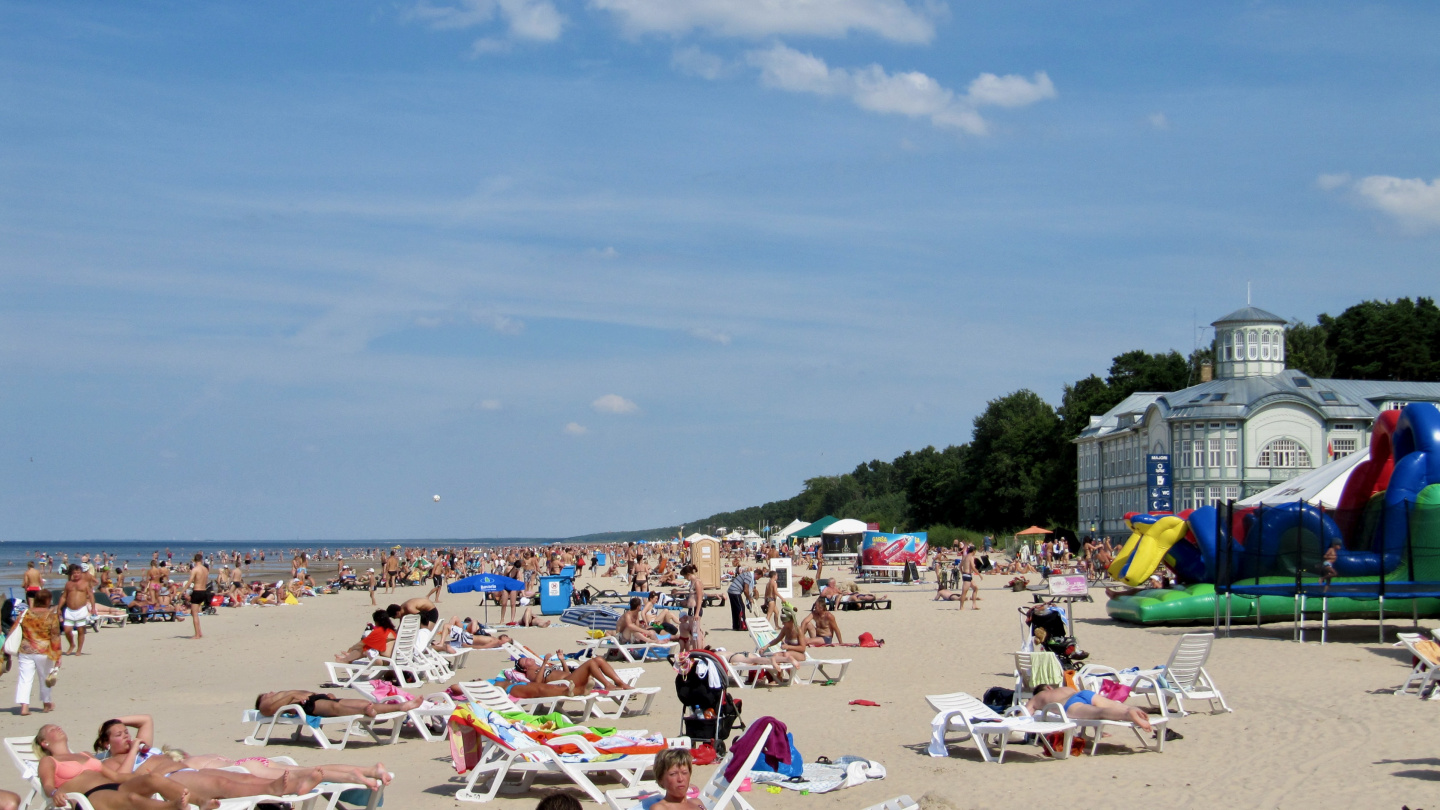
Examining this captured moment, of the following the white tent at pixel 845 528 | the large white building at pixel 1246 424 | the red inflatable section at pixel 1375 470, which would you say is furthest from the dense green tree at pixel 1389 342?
the red inflatable section at pixel 1375 470

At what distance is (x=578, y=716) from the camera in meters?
11.3

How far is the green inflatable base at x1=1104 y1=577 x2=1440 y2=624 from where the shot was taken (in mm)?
18406

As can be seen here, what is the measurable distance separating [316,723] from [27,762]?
7.78 ft

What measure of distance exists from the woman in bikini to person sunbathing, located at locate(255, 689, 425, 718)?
A: 106 inches

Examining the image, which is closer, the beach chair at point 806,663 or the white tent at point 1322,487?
the beach chair at point 806,663

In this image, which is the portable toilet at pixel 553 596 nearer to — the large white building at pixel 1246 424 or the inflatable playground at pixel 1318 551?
the inflatable playground at pixel 1318 551

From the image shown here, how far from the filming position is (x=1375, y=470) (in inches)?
→ 798

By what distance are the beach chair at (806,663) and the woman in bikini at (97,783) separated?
7684mm

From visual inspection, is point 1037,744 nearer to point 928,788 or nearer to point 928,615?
point 928,788

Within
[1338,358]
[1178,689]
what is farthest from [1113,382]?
[1178,689]

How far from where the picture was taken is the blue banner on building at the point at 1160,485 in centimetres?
5469

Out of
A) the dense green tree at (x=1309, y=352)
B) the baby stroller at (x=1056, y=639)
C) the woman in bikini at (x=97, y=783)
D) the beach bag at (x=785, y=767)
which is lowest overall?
the beach bag at (x=785, y=767)

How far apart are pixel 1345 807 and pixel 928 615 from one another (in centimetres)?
1595

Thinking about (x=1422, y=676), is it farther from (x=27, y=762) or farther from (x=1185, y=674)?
(x=27, y=762)
